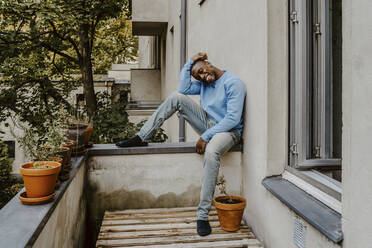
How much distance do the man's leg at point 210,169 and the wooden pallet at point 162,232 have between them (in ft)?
0.52

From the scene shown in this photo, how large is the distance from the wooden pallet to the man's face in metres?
1.37

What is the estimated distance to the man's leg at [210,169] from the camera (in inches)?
122

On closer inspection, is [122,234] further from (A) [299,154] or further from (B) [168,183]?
(A) [299,154]

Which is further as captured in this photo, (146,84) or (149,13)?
(146,84)

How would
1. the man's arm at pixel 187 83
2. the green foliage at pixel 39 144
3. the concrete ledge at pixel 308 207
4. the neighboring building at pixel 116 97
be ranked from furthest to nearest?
the neighboring building at pixel 116 97 → the man's arm at pixel 187 83 → the green foliage at pixel 39 144 → the concrete ledge at pixel 308 207

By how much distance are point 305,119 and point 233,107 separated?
0.78 metres

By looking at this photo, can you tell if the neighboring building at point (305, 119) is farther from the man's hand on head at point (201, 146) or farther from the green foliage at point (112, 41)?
the green foliage at point (112, 41)

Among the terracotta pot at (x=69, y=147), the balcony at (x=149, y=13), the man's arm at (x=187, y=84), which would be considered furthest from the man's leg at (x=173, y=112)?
the balcony at (x=149, y=13)

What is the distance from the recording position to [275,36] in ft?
9.28

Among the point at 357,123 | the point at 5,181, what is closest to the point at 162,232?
the point at 357,123

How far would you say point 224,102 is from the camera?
346 cm

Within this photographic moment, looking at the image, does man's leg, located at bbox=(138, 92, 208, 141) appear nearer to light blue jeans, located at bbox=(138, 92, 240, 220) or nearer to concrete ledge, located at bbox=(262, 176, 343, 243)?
light blue jeans, located at bbox=(138, 92, 240, 220)

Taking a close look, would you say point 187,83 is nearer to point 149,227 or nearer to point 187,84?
point 187,84

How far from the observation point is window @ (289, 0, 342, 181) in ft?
8.50
